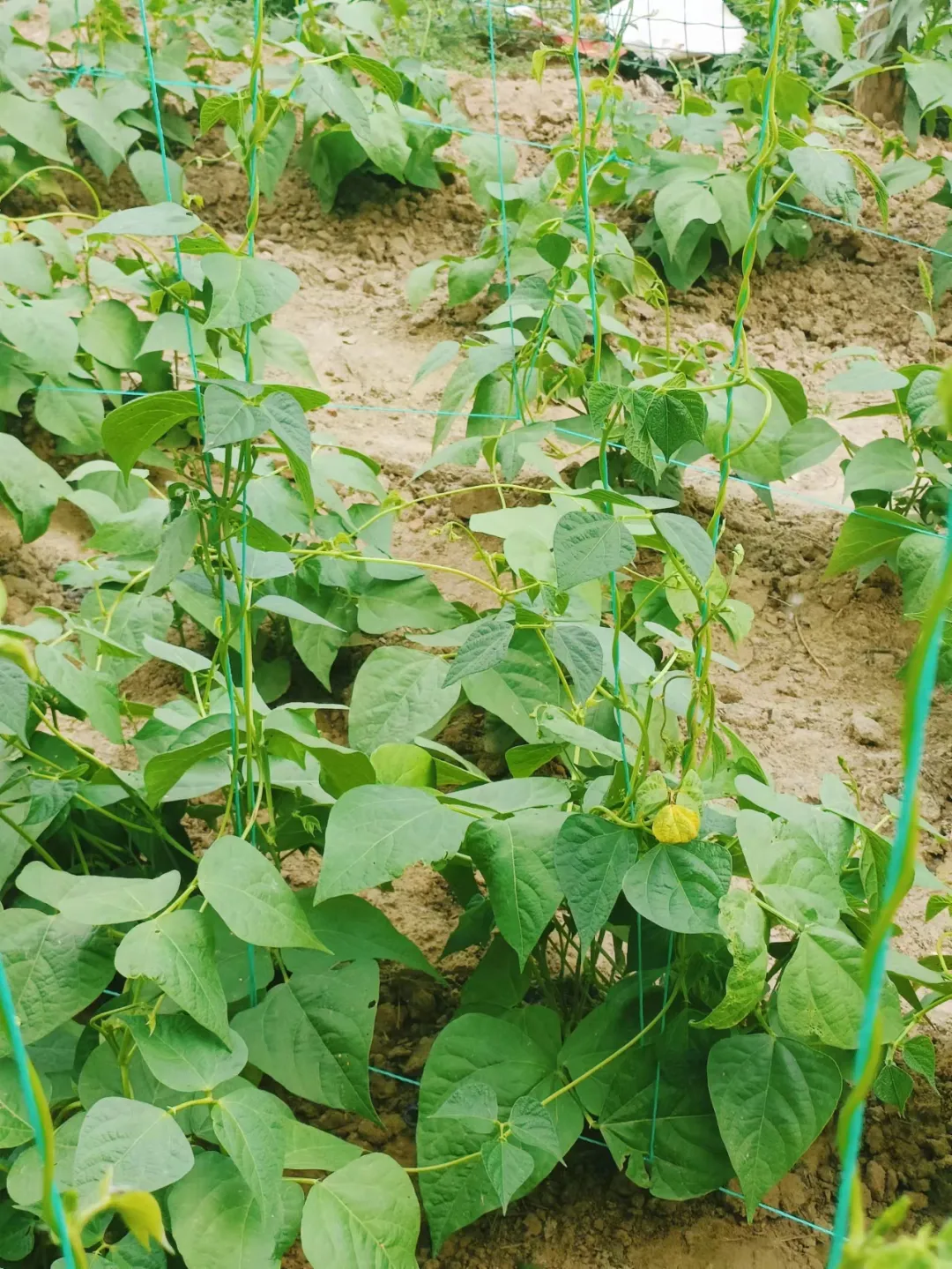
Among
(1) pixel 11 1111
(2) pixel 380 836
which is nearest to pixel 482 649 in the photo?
(2) pixel 380 836

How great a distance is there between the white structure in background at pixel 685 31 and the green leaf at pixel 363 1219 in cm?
418

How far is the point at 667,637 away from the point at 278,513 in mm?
659

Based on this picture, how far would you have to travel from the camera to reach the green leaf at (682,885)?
129 cm

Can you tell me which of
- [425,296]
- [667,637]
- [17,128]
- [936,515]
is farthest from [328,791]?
[17,128]

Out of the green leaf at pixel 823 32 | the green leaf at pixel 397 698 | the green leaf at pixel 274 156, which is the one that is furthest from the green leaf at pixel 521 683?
the green leaf at pixel 823 32

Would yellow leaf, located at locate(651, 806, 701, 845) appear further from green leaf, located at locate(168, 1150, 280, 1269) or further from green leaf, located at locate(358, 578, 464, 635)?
green leaf, located at locate(358, 578, 464, 635)

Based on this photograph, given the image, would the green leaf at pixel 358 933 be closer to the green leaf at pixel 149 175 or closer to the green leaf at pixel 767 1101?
the green leaf at pixel 767 1101

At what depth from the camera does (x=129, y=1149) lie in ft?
3.80

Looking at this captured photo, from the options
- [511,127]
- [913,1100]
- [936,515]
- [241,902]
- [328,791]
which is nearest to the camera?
[241,902]

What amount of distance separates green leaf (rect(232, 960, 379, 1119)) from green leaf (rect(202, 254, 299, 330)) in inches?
30.7

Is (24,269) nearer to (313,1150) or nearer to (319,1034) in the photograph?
(319,1034)

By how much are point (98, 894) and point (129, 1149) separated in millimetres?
268

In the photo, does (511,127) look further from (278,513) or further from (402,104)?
(278,513)

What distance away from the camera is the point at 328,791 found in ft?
5.24
